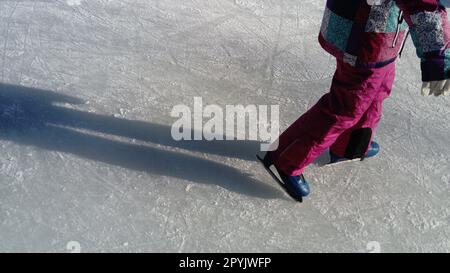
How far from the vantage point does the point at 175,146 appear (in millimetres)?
2049

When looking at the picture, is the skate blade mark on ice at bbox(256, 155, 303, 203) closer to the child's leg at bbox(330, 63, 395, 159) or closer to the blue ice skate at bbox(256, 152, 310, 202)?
the blue ice skate at bbox(256, 152, 310, 202)

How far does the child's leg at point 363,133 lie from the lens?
1.70m

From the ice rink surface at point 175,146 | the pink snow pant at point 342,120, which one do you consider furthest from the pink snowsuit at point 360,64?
the ice rink surface at point 175,146

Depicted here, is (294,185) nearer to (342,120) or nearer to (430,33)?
(342,120)

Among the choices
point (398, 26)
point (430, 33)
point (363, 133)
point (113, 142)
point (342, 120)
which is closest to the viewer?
point (430, 33)

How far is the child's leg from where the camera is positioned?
66.9 inches

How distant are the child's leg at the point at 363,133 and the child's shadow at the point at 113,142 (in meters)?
0.32

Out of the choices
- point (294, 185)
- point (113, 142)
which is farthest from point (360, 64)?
point (113, 142)

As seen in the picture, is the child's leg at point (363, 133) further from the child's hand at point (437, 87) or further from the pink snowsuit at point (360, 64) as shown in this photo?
the child's hand at point (437, 87)

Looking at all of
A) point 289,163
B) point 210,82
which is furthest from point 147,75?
point 289,163

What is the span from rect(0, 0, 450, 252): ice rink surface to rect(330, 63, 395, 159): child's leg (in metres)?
0.14

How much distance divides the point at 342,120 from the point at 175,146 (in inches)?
29.0

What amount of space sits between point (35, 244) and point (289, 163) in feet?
3.06

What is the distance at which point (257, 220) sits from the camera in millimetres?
1776
